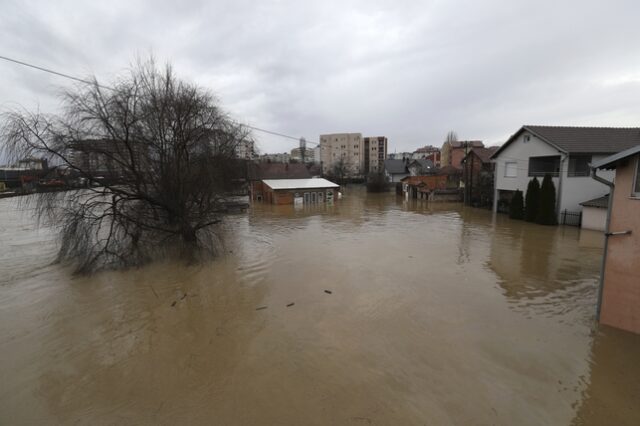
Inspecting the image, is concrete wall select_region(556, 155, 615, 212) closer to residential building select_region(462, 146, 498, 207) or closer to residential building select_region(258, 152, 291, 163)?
residential building select_region(462, 146, 498, 207)

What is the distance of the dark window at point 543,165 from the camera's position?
1956 cm

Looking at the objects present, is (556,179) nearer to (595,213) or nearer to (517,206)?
(517,206)

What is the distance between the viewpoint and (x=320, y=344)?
623 centimetres

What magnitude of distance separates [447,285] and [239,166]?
35.2ft

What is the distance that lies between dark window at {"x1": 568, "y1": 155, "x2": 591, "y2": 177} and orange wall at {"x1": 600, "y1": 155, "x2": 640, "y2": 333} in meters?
14.9

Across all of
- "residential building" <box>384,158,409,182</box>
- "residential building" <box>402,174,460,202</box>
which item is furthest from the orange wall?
"residential building" <box>384,158,409,182</box>

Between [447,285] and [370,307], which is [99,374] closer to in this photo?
[370,307]

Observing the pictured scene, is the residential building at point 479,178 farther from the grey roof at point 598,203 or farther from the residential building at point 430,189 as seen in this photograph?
the grey roof at point 598,203

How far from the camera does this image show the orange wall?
5.92 metres

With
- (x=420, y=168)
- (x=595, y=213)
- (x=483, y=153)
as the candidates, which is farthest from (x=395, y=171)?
(x=595, y=213)

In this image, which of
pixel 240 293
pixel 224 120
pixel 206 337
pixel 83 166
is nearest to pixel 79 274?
pixel 83 166

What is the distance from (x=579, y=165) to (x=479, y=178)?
393 inches

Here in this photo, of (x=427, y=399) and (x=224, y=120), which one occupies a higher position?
(x=224, y=120)

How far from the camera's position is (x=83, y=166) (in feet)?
33.2
